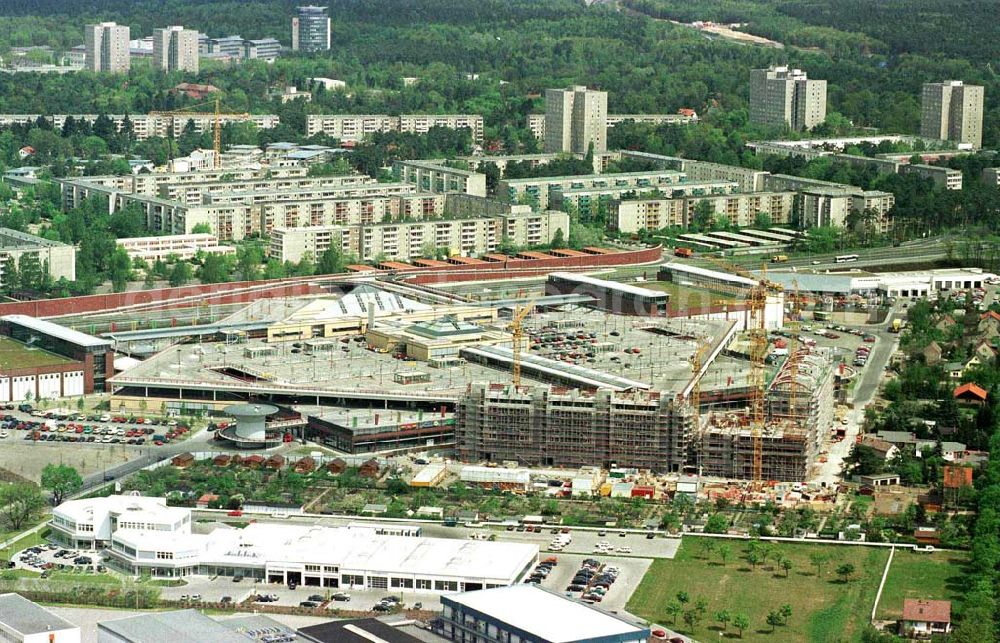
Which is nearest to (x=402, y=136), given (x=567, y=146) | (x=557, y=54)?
(x=567, y=146)

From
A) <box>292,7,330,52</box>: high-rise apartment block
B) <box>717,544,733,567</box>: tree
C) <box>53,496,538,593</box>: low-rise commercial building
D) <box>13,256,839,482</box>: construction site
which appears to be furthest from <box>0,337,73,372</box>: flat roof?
<box>292,7,330,52</box>: high-rise apartment block

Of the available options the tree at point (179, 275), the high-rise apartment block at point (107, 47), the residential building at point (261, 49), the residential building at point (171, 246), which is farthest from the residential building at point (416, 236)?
the residential building at point (261, 49)

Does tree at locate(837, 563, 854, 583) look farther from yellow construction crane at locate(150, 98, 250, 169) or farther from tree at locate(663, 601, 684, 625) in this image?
yellow construction crane at locate(150, 98, 250, 169)

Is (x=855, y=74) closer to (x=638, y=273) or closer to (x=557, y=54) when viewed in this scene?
(x=557, y=54)

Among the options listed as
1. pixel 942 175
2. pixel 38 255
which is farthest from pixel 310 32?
pixel 38 255

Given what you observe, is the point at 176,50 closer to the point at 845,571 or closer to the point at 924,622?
the point at 845,571

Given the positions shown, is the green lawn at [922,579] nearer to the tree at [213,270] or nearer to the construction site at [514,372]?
the construction site at [514,372]
